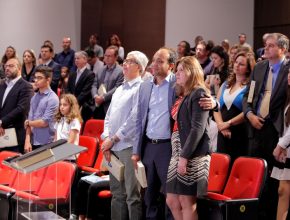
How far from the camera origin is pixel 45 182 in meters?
5.43

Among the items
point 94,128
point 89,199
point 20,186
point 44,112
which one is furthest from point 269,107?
point 94,128

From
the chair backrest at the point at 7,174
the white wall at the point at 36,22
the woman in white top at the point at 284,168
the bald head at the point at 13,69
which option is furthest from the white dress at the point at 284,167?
the white wall at the point at 36,22

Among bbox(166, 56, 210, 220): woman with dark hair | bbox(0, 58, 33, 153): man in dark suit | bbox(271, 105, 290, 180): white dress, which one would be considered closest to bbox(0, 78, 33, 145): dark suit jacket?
bbox(0, 58, 33, 153): man in dark suit

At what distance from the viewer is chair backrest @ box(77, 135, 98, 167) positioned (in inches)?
262

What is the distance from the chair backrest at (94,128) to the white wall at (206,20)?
188 inches

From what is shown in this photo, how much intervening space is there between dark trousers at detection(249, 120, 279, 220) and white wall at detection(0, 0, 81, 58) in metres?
7.46

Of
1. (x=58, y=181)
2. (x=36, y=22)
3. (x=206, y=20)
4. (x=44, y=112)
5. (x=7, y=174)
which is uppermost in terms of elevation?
(x=206, y=20)

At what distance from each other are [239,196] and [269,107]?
960 mm

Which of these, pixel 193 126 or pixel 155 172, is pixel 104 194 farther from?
pixel 193 126

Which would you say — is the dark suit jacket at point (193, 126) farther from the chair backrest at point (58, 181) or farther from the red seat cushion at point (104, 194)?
the red seat cushion at point (104, 194)

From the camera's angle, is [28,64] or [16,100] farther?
[28,64]

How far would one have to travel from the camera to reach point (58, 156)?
145 inches

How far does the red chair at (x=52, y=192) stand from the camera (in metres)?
4.57

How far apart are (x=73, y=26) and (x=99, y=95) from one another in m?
4.85
